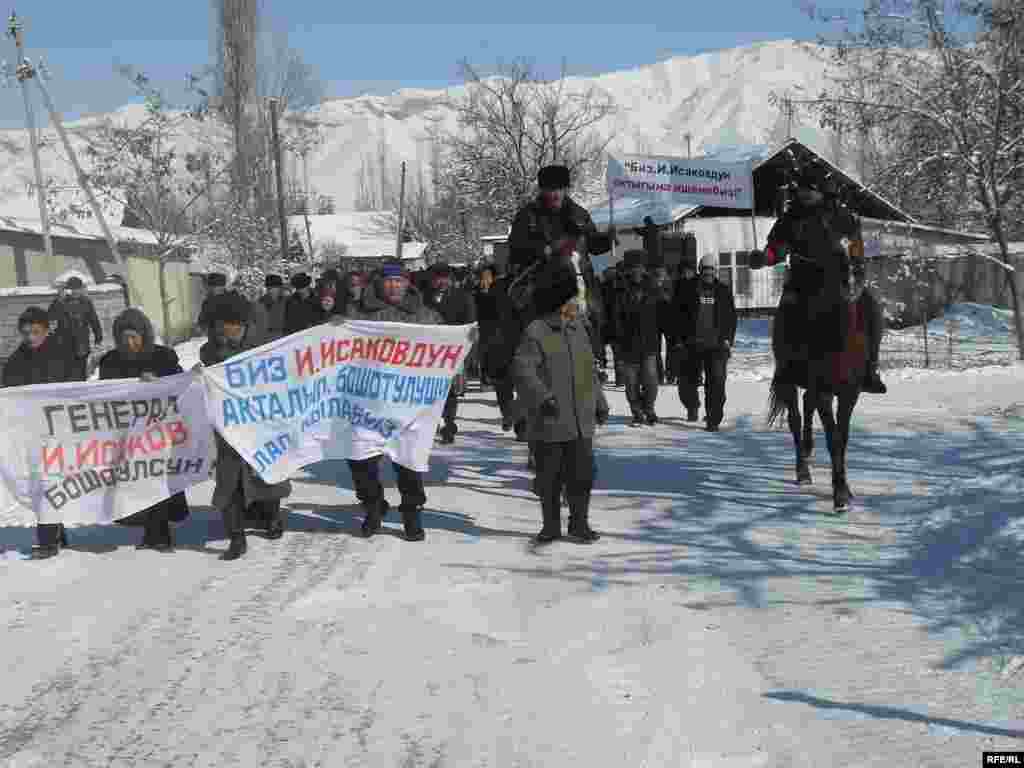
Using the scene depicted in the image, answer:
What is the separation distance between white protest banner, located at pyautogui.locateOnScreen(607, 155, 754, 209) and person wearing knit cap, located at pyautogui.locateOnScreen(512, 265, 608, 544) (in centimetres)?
1485

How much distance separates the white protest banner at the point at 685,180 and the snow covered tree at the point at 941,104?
6.97 feet

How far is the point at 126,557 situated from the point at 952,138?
1660cm

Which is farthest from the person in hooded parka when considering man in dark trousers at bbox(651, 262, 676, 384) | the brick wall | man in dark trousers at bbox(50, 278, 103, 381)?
the brick wall

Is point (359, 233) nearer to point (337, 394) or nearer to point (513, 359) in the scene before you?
point (337, 394)

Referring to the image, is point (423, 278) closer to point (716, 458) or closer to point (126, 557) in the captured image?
point (716, 458)

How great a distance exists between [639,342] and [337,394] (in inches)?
243

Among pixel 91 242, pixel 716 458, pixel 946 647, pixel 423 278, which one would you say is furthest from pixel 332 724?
pixel 91 242

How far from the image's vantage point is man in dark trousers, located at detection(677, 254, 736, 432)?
516 inches

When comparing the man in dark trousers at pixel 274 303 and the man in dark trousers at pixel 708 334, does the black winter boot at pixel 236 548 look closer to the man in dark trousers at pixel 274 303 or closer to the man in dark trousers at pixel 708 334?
the man in dark trousers at pixel 274 303

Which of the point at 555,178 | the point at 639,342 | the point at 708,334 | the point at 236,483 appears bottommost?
the point at 236,483

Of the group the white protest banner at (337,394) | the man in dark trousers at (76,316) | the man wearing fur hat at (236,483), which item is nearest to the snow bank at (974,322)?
the man in dark trousers at (76,316)

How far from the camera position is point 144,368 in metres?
8.19

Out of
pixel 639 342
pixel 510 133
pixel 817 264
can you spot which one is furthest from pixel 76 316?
pixel 510 133

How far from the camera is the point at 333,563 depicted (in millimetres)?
7477
